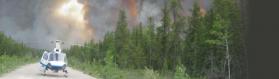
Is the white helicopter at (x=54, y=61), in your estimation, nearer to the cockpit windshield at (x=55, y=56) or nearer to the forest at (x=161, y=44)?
the cockpit windshield at (x=55, y=56)

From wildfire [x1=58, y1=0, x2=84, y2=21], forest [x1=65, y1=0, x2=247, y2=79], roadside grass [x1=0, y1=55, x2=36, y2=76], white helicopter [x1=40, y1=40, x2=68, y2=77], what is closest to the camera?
white helicopter [x1=40, y1=40, x2=68, y2=77]

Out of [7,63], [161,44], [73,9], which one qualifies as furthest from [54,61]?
[161,44]

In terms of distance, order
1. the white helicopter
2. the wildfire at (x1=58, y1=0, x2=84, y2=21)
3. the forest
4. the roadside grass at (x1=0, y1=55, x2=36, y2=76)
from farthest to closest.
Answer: the forest → the roadside grass at (x1=0, y1=55, x2=36, y2=76) → the wildfire at (x1=58, y1=0, x2=84, y2=21) → the white helicopter

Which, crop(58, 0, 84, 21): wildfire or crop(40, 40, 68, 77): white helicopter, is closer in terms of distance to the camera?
crop(40, 40, 68, 77): white helicopter

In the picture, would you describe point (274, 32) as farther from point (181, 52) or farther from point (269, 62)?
point (181, 52)

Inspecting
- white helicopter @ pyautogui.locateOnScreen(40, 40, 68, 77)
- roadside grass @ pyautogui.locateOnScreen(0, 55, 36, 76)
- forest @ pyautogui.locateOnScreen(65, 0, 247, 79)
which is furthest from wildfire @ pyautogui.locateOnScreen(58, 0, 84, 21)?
forest @ pyautogui.locateOnScreen(65, 0, 247, 79)

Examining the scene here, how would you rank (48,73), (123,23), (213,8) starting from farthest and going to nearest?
(123,23) < (213,8) < (48,73)

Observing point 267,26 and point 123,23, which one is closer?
point 267,26

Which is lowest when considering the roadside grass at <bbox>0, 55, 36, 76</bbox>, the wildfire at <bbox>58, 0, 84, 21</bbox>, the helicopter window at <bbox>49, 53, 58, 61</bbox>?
the roadside grass at <bbox>0, 55, 36, 76</bbox>

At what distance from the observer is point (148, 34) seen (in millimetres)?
40719

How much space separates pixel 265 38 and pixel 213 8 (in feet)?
90.6

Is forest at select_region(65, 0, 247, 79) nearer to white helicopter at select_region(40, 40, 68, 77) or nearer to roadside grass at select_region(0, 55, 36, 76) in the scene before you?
roadside grass at select_region(0, 55, 36, 76)

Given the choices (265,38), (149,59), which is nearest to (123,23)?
(149,59)

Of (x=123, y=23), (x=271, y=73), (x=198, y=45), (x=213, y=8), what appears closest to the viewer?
(x=271, y=73)
